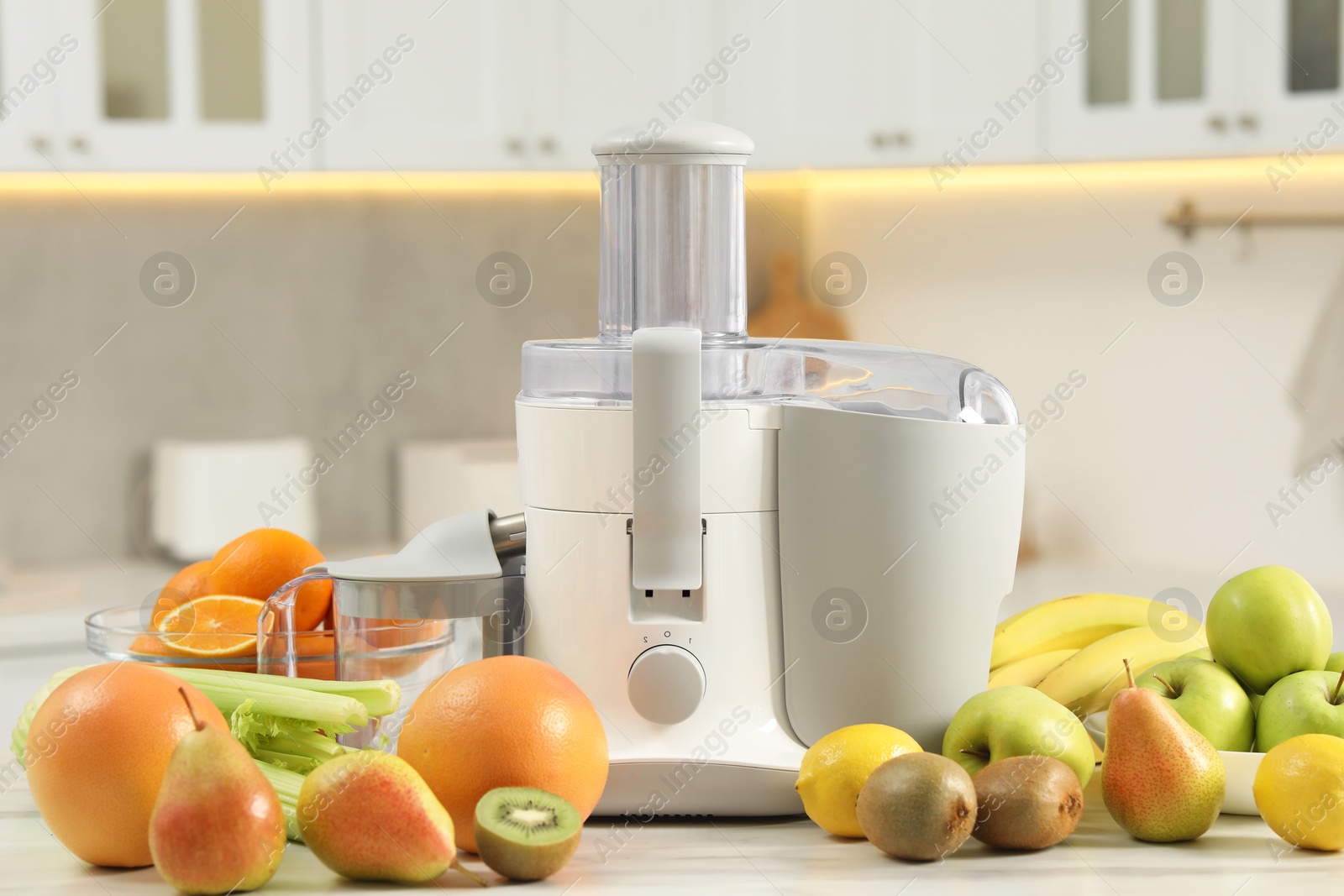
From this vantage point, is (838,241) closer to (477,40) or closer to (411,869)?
(477,40)

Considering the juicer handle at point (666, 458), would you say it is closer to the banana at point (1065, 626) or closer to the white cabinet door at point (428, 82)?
the banana at point (1065, 626)

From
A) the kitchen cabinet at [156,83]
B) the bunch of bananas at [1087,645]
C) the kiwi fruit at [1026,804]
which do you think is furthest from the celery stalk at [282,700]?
the kitchen cabinet at [156,83]

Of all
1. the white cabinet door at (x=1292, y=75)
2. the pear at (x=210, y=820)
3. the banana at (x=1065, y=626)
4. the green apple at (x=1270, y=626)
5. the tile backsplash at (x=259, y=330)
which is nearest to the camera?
the pear at (x=210, y=820)

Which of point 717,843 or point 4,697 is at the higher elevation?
point 717,843

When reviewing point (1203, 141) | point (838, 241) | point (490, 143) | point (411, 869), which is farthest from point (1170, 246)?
point (411, 869)

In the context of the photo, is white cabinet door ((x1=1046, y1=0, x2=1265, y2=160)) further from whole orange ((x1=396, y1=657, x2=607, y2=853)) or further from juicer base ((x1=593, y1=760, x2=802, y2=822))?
whole orange ((x1=396, y1=657, x2=607, y2=853))

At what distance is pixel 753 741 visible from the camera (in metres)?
0.86

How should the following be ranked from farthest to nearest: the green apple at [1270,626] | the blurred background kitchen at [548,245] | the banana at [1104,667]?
the blurred background kitchen at [548,245] < the banana at [1104,667] < the green apple at [1270,626]

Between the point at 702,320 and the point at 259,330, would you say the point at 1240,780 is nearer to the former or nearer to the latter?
the point at 702,320

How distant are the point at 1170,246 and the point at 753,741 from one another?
1837mm

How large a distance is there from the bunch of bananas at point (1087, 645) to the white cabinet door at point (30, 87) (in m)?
1.98

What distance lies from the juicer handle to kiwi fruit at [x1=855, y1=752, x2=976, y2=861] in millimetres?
195

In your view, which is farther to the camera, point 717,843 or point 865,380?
point 865,380

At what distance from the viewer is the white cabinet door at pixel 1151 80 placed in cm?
216
